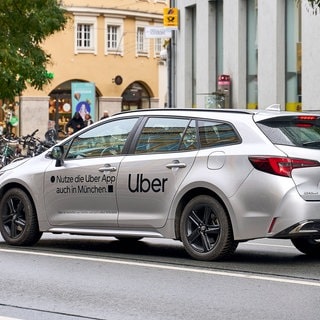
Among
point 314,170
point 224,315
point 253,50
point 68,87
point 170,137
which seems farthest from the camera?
point 68,87

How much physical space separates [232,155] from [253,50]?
18174mm

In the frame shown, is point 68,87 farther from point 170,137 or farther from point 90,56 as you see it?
point 170,137

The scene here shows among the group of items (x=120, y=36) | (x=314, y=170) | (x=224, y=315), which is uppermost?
(x=120, y=36)

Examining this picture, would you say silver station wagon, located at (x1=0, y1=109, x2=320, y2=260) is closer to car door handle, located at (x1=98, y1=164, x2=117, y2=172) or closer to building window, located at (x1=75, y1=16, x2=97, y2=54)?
car door handle, located at (x1=98, y1=164, x2=117, y2=172)

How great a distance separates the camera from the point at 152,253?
38.0 feet

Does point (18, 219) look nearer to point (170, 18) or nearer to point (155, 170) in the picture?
point (155, 170)

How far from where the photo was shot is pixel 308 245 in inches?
452

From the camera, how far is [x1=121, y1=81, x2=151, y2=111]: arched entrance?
224ft

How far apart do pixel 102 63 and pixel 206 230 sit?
57044mm

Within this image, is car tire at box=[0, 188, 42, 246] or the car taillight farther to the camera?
car tire at box=[0, 188, 42, 246]

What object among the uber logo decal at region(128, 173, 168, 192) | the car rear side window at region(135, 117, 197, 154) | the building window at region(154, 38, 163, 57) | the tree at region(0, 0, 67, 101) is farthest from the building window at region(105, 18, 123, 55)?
the uber logo decal at region(128, 173, 168, 192)

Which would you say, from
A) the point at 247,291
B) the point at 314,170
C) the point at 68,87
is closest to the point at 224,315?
the point at 247,291

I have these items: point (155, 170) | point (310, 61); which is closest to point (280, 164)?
point (155, 170)


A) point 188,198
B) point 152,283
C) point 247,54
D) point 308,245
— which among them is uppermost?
point 247,54
